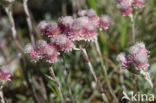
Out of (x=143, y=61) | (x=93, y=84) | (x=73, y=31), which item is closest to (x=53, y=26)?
(x=73, y=31)

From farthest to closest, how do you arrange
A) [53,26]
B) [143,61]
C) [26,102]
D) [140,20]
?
[140,20] → [26,102] → [53,26] → [143,61]

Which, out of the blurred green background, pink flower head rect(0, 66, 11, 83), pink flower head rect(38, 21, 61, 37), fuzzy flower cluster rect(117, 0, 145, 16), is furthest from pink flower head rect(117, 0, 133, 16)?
pink flower head rect(0, 66, 11, 83)

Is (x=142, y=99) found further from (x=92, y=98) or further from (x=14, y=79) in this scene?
(x=14, y=79)

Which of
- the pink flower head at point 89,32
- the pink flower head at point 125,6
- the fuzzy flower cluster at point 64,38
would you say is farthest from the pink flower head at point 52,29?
the pink flower head at point 125,6

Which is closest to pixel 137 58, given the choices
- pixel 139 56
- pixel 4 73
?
pixel 139 56

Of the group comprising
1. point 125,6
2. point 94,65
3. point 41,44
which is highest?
point 125,6

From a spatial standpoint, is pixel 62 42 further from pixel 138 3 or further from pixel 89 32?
pixel 138 3

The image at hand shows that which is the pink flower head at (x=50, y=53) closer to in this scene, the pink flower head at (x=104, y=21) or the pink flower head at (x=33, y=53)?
the pink flower head at (x=33, y=53)
